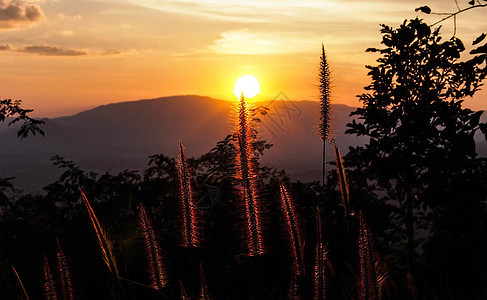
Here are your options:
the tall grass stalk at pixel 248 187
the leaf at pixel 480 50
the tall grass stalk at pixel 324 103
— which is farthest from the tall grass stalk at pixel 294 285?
the leaf at pixel 480 50

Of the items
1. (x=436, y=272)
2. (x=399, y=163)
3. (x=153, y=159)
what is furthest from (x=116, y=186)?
(x=436, y=272)

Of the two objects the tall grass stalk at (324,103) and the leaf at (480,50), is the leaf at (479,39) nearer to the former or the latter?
the leaf at (480,50)

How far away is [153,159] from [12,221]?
2.18 meters

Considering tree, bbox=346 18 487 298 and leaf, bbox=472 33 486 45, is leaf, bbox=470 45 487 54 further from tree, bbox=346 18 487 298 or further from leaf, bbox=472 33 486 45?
tree, bbox=346 18 487 298

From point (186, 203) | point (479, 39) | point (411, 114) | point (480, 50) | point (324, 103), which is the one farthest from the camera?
point (411, 114)

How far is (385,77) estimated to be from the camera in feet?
20.6

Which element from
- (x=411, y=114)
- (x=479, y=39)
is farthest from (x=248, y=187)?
(x=411, y=114)

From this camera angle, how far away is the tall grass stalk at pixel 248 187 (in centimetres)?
233

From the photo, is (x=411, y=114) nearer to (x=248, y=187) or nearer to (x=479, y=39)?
(x=479, y=39)

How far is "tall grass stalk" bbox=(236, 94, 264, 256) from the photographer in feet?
7.66

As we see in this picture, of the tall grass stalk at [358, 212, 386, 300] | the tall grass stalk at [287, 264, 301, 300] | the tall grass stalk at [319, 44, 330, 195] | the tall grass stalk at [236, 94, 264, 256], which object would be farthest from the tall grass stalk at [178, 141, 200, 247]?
the tall grass stalk at [319, 44, 330, 195]

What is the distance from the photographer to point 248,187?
94.3 inches

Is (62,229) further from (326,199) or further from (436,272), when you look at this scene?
(436,272)

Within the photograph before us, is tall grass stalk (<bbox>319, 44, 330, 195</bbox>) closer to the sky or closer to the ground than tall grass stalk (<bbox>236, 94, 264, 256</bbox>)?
closer to the sky
